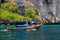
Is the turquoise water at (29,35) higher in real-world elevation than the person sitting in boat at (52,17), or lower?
higher

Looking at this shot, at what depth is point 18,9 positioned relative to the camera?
88.8m

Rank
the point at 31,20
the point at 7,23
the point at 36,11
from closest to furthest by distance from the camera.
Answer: the point at 7,23, the point at 31,20, the point at 36,11

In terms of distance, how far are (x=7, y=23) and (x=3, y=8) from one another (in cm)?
1041

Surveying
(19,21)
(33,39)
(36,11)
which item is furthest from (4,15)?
(33,39)

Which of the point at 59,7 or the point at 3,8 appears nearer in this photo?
the point at 3,8

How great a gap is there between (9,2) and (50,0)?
15.0m

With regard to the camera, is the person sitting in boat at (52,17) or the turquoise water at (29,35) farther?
the person sitting in boat at (52,17)

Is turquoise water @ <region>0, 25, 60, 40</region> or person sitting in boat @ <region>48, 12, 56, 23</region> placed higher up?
turquoise water @ <region>0, 25, 60, 40</region>

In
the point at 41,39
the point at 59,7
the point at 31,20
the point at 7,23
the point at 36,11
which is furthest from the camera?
the point at 59,7

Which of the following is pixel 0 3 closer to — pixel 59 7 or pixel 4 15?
pixel 4 15

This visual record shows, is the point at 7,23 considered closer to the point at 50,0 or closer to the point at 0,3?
the point at 0,3

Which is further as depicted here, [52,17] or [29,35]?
[52,17]

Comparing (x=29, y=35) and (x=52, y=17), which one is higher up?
(x=29, y=35)

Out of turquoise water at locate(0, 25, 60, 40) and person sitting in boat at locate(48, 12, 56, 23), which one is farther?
person sitting in boat at locate(48, 12, 56, 23)
